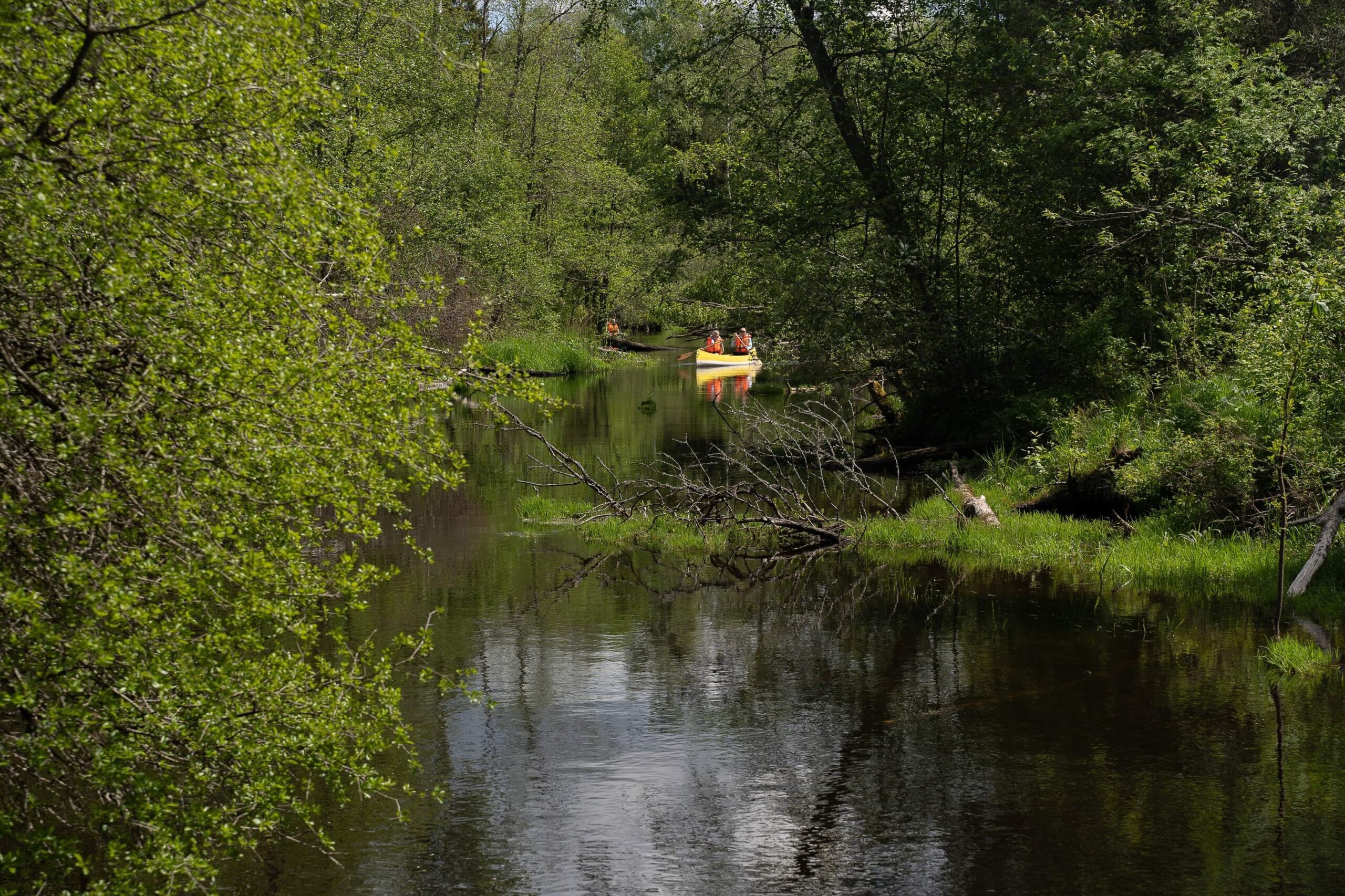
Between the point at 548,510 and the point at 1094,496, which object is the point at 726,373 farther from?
the point at 1094,496

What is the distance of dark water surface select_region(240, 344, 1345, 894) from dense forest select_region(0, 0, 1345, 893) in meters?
1.03

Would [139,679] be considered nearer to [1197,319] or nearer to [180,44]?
[180,44]

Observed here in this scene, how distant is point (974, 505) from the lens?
1719 centimetres

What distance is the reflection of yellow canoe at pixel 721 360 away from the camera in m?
47.5

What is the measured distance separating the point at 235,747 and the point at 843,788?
4427mm

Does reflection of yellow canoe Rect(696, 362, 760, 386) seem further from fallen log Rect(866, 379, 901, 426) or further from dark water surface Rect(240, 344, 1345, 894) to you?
dark water surface Rect(240, 344, 1345, 894)

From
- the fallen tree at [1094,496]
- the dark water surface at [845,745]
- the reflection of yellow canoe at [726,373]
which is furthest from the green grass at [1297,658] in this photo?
the reflection of yellow canoe at [726,373]

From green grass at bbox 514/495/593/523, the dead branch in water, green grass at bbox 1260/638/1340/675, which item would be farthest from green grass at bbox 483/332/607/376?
green grass at bbox 1260/638/1340/675

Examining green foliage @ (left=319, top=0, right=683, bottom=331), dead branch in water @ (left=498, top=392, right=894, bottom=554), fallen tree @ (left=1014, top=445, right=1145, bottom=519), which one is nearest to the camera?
fallen tree @ (left=1014, top=445, right=1145, bottom=519)

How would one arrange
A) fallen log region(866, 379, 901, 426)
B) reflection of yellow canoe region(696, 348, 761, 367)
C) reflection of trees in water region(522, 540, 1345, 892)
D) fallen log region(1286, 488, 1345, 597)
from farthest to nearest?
reflection of yellow canoe region(696, 348, 761, 367), fallen log region(866, 379, 901, 426), fallen log region(1286, 488, 1345, 597), reflection of trees in water region(522, 540, 1345, 892)

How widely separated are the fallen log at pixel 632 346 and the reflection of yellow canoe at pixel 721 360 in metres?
5.68

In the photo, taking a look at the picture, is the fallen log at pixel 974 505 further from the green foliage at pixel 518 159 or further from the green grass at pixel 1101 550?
the green foliage at pixel 518 159

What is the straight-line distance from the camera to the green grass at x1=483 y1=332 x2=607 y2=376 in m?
42.9

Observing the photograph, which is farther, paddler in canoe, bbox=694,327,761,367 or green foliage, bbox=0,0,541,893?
paddler in canoe, bbox=694,327,761,367
